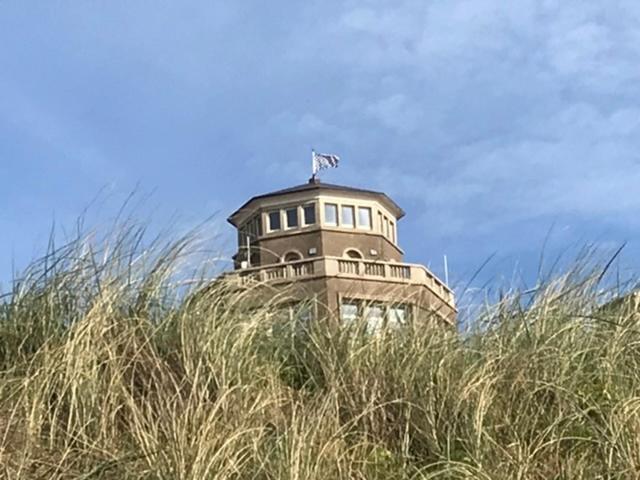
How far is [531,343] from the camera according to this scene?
3.79 meters

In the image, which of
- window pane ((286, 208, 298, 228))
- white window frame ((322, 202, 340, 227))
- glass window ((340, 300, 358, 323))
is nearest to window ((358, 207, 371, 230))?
white window frame ((322, 202, 340, 227))

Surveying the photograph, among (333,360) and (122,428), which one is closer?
(122,428)

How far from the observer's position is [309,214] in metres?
39.3

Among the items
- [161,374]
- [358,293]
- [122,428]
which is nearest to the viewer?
[122,428]

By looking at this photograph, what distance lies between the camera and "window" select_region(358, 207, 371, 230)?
40281 millimetres

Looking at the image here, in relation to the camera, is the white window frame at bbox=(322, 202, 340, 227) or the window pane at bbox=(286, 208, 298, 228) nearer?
the white window frame at bbox=(322, 202, 340, 227)

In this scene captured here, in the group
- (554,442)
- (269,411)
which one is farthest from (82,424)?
(554,442)

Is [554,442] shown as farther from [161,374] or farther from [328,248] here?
[328,248]

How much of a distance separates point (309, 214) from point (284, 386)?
35.6 m

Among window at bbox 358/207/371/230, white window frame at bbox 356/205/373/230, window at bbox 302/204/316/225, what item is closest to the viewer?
window at bbox 302/204/316/225

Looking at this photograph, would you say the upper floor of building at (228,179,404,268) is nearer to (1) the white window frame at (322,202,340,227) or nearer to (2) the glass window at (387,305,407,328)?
(1) the white window frame at (322,202,340,227)

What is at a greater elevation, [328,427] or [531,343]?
[531,343]

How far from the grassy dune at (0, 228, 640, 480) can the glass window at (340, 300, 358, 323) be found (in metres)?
0.11

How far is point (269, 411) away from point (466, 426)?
73 centimetres
